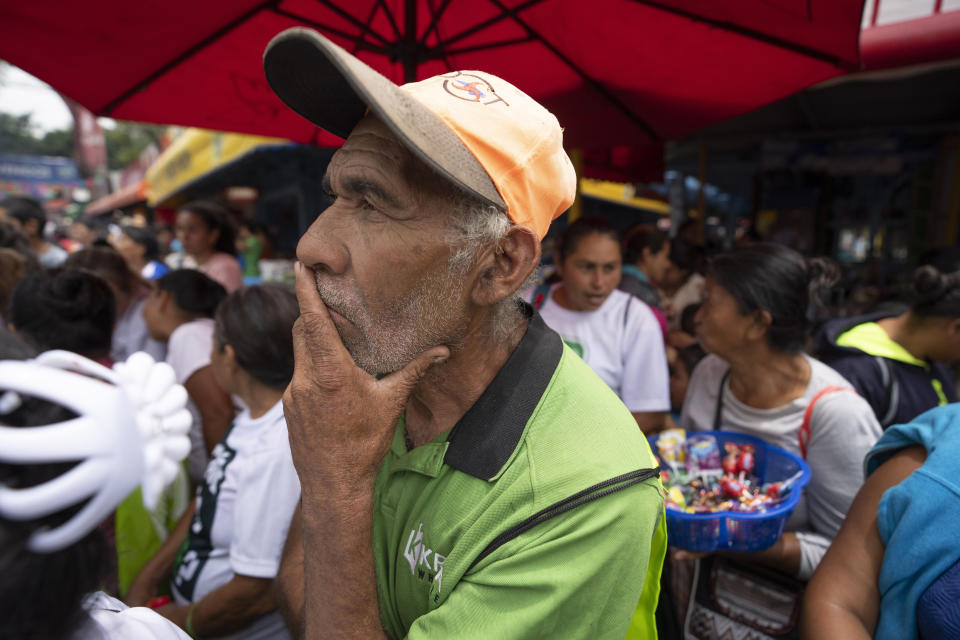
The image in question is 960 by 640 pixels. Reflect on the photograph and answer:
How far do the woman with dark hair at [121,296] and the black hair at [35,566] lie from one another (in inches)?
142

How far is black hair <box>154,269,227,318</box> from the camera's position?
3.22m

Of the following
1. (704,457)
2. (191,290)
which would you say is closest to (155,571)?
(191,290)

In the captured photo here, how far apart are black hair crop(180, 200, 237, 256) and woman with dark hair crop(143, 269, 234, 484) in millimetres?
2227

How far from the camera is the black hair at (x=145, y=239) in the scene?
21.6 ft

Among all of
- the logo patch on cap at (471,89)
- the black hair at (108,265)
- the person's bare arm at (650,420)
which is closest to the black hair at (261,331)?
the logo patch on cap at (471,89)

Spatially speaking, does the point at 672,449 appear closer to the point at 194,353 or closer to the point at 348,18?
the point at 194,353

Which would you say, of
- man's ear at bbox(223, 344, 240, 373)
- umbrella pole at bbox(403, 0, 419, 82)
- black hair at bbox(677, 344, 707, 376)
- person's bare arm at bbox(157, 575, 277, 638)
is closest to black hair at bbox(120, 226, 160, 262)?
umbrella pole at bbox(403, 0, 419, 82)

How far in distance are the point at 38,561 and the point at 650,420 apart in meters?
2.83

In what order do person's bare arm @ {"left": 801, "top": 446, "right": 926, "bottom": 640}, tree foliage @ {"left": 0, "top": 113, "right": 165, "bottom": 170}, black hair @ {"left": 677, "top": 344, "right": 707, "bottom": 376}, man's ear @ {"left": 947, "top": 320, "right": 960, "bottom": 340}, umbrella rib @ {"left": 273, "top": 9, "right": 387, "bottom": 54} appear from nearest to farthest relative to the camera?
person's bare arm @ {"left": 801, "top": 446, "right": 926, "bottom": 640} → man's ear @ {"left": 947, "top": 320, "right": 960, "bottom": 340} → umbrella rib @ {"left": 273, "top": 9, "right": 387, "bottom": 54} → black hair @ {"left": 677, "top": 344, "right": 707, "bottom": 376} → tree foliage @ {"left": 0, "top": 113, "right": 165, "bottom": 170}

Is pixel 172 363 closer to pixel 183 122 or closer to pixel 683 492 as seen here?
pixel 183 122

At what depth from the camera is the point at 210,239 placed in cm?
529

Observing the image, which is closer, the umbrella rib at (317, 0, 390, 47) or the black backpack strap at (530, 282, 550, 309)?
the umbrella rib at (317, 0, 390, 47)

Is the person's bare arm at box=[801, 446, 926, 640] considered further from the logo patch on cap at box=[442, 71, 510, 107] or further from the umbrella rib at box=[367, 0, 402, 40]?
the umbrella rib at box=[367, 0, 402, 40]

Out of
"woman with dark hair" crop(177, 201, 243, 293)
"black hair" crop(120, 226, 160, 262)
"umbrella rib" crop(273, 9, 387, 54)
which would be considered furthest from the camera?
"black hair" crop(120, 226, 160, 262)
